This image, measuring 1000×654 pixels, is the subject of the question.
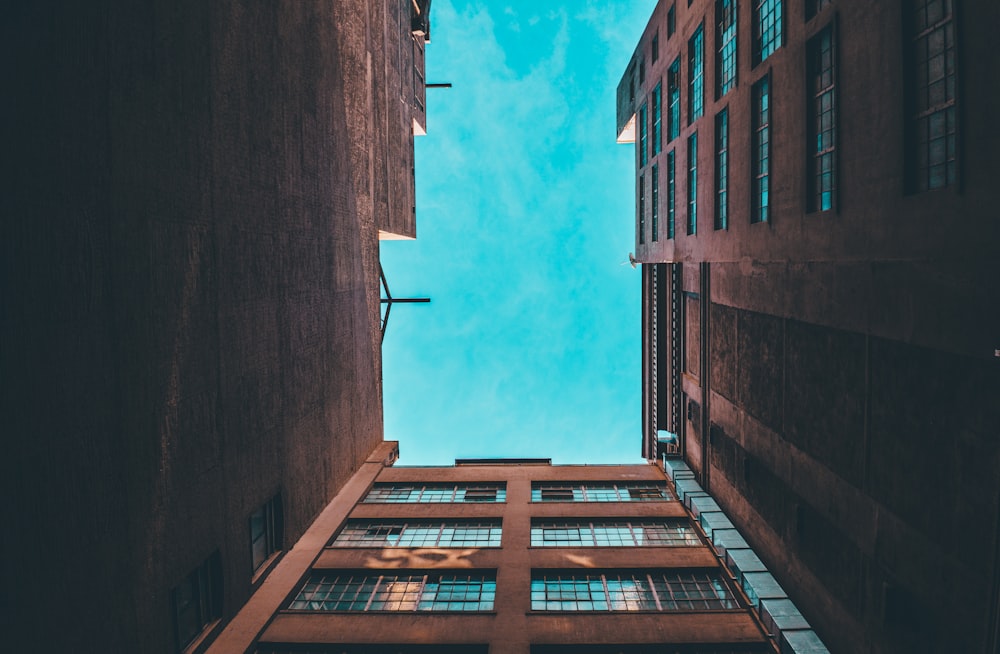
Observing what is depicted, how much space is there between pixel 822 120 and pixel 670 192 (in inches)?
667

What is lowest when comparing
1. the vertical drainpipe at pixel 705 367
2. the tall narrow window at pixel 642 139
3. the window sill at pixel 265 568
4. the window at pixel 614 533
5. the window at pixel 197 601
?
the window at pixel 614 533

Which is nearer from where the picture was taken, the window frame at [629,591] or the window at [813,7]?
the window at [813,7]

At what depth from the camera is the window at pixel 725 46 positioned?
23156mm

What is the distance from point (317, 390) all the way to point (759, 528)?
781 inches

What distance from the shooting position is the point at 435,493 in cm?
2872

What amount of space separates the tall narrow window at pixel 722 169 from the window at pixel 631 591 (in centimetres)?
1549

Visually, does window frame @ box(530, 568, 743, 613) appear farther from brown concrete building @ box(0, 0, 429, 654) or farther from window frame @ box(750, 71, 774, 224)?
window frame @ box(750, 71, 774, 224)

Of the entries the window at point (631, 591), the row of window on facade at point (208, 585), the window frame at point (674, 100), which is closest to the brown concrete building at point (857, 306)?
the window at point (631, 591)

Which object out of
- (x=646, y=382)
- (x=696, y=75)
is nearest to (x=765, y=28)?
(x=696, y=75)

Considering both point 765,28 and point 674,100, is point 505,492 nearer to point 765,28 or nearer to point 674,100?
point 765,28

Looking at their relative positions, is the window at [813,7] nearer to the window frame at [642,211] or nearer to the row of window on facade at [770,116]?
the row of window on facade at [770,116]

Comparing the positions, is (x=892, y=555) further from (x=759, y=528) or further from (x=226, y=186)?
(x=226, y=186)

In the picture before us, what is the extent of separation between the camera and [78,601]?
1087 cm

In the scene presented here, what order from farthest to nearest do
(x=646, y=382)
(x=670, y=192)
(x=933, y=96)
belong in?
(x=646, y=382) < (x=670, y=192) < (x=933, y=96)
